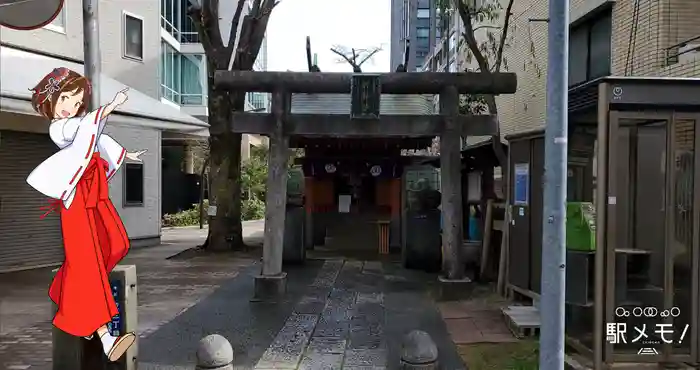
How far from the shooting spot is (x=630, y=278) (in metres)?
6.68

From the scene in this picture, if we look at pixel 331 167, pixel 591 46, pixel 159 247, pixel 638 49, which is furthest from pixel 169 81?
pixel 638 49

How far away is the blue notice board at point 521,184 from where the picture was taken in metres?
9.04

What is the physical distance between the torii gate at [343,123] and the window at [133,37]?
9.27m

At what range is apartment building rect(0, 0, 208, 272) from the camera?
765 cm

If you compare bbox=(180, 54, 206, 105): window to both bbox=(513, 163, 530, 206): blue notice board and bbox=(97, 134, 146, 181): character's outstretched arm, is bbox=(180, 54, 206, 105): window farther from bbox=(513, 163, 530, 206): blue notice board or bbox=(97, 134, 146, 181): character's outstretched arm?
bbox=(97, 134, 146, 181): character's outstretched arm

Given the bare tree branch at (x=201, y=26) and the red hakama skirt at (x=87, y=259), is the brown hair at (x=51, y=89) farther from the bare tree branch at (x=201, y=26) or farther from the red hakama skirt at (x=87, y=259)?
the bare tree branch at (x=201, y=26)

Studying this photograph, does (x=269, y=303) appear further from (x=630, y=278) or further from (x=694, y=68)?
(x=694, y=68)

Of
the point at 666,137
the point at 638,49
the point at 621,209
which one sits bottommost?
the point at 621,209

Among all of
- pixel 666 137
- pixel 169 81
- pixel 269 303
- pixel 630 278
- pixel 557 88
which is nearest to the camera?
pixel 557 88

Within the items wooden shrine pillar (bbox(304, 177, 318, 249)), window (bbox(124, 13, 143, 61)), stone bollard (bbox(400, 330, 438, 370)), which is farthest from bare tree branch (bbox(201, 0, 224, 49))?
stone bollard (bbox(400, 330, 438, 370))

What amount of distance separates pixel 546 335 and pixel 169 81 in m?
27.0

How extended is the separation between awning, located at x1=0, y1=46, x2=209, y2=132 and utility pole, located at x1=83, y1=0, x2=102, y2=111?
23.1 inches

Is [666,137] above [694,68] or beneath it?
beneath

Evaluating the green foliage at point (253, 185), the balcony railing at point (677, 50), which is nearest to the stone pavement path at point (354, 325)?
the balcony railing at point (677, 50)
